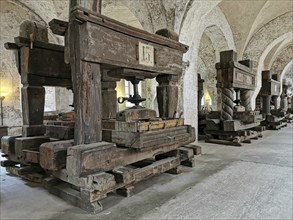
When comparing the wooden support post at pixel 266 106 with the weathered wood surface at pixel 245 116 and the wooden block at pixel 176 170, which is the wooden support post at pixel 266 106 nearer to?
the weathered wood surface at pixel 245 116

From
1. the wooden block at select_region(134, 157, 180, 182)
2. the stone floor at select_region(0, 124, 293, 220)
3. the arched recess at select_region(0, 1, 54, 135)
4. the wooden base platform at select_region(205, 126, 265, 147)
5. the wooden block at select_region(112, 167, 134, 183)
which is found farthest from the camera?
the arched recess at select_region(0, 1, 54, 135)

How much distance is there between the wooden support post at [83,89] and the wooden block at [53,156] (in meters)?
0.20

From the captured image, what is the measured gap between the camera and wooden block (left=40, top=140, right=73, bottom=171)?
2.36 m

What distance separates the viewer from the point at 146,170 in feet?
8.98

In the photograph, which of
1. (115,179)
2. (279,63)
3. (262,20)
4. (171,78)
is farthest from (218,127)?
(279,63)

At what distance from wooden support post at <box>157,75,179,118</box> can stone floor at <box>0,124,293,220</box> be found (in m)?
0.99

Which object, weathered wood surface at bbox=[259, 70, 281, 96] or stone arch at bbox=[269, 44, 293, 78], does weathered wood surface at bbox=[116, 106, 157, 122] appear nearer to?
weathered wood surface at bbox=[259, 70, 281, 96]

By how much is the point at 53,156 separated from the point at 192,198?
158 cm

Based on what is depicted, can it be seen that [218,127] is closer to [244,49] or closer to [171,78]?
[171,78]

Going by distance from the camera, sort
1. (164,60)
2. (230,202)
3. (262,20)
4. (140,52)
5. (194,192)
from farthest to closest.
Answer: (262,20) < (164,60) < (140,52) < (194,192) < (230,202)

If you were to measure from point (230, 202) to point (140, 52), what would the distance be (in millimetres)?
2045

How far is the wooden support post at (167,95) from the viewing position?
360 cm

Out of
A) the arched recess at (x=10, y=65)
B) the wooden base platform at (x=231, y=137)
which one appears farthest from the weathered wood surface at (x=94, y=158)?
the arched recess at (x=10, y=65)

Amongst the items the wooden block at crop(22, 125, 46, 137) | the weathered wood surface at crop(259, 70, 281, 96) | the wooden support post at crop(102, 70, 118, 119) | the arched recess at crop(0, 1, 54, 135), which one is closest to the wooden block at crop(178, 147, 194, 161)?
the wooden support post at crop(102, 70, 118, 119)
